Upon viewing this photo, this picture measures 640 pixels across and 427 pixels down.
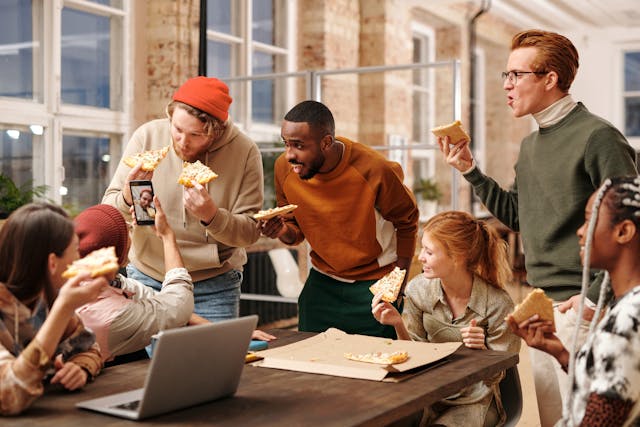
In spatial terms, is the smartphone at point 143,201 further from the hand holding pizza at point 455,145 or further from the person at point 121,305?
the hand holding pizza at point 455,145

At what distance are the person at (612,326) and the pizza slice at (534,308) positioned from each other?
0.19m

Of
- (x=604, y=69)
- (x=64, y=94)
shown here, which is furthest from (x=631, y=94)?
(x=64, y=94)

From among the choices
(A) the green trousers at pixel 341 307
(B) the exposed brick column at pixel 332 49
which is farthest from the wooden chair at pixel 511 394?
(B) the exposed brick column at pixel 332 49

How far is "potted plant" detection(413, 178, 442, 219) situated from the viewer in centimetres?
1041

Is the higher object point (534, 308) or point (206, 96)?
point (206, 96)

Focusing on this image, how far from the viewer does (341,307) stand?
134 inches

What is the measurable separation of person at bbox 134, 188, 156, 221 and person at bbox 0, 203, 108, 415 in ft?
2.42

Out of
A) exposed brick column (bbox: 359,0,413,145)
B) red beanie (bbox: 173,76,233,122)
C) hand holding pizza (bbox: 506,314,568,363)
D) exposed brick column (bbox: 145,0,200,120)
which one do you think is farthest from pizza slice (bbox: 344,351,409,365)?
exposed brick column (bbox: 359,0,413,145)

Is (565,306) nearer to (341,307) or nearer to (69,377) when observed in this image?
(341,307)

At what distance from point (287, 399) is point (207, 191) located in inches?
46.1

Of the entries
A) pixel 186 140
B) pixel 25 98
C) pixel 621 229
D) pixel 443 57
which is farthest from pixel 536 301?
pixel 443 57

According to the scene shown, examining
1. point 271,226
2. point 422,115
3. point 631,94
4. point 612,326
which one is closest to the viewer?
point 612,326

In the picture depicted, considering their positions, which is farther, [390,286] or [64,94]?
[64,94]

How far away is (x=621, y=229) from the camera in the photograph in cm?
182
